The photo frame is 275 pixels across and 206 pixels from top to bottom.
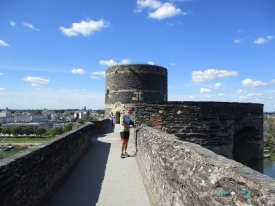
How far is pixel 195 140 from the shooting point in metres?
8.77

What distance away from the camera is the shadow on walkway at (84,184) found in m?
5.02

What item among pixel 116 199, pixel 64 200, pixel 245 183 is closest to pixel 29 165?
pixel 64 200

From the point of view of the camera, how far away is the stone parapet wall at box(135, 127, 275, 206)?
1.96 meters

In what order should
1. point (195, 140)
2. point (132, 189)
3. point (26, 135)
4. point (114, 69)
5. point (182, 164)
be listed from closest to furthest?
point (182, 164), point (132, 189), point (195, 140), point (114, 69), point (26, 135)

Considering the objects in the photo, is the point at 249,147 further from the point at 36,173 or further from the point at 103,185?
the point at 36,173

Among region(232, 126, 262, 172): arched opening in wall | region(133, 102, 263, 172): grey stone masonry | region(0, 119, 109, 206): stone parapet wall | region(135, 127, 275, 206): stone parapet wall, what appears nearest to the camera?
region(135, 127, 275, 206): stone parapet wall

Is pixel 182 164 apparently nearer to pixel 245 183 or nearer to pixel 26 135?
pixel 245 183

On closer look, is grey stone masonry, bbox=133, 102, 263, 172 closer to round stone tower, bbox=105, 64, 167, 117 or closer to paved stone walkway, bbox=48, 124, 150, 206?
paved stone walkway, bbox=48, 124, 150, 206

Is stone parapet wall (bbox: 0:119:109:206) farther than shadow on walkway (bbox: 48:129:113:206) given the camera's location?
No

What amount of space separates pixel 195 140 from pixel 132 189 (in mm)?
3814

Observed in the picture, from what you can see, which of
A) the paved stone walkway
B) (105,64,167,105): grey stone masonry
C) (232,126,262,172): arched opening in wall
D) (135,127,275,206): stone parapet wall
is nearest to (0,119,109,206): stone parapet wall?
the paved stone walkway

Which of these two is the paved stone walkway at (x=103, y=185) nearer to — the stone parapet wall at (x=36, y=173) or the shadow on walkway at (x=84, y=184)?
the shadow on walkway at (x=84, y=184)

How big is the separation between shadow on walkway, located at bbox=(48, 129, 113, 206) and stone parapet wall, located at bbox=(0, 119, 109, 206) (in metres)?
0.18

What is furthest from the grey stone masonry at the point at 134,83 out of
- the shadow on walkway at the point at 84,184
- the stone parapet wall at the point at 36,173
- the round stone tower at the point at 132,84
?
the stone parapet wall at the point at 36,173
